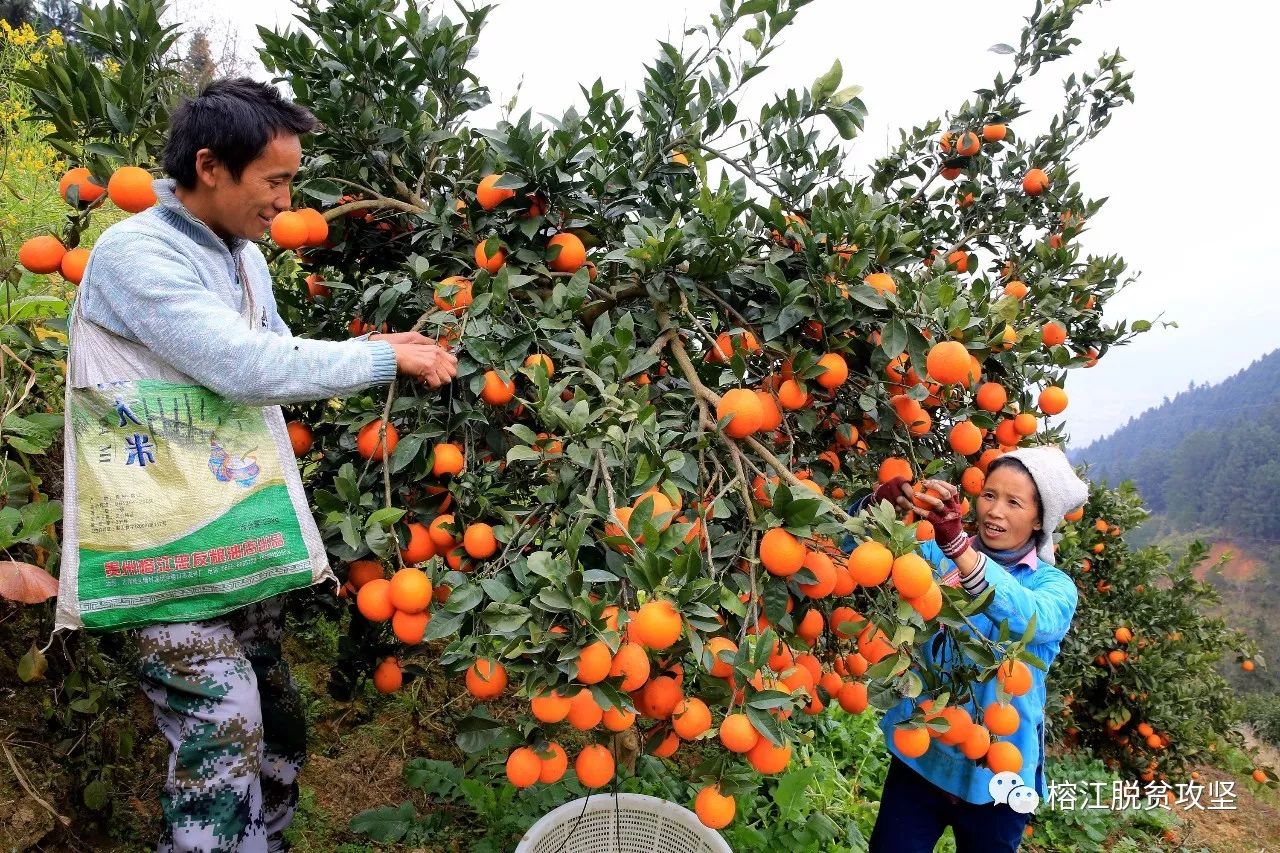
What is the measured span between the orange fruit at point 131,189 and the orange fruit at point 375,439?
0.54 meters

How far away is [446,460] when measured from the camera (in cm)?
142

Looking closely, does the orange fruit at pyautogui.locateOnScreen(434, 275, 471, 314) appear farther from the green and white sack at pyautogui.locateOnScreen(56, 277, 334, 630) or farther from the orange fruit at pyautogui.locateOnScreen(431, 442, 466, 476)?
the green and white sack at pyautogui.locateOnScreen(56, 277, 334, 630)

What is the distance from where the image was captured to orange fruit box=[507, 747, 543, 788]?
1.29 meters

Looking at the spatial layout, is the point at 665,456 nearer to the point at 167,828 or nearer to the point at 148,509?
the point at 148,509

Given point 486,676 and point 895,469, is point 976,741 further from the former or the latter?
point 486,676

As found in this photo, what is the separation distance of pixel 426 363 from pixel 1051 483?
1328mm

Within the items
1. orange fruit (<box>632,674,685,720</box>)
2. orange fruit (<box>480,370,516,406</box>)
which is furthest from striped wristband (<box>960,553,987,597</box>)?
orange fruit (<box>480,370,516,406</box>)

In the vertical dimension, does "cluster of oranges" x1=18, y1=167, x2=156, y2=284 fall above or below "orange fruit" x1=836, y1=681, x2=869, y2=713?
above

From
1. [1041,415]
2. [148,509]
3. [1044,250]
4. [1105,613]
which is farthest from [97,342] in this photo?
[1105,613]

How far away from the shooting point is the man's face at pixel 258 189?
4.24ft

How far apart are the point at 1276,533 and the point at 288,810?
27.2 m

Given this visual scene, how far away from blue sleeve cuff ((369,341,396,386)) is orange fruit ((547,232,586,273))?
471mm

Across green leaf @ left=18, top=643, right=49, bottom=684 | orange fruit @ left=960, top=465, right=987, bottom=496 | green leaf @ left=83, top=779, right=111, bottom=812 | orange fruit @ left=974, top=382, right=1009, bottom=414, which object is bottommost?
green leaf @ left=83, top=779, right=111, bottom=812

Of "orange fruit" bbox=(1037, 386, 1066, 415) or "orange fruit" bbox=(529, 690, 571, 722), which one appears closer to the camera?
"orange fruit" bbox=(529, 690, 571, 722)
